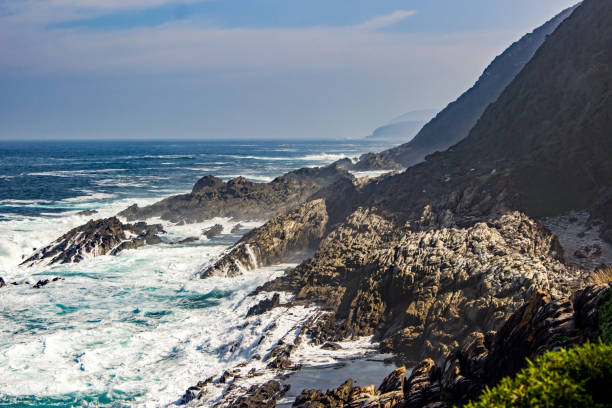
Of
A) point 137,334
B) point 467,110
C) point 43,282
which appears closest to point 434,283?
point 137,334

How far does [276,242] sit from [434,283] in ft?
57.6

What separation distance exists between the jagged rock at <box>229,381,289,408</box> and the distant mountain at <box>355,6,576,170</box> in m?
84.0

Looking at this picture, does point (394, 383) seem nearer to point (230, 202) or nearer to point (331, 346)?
point (331, 346)

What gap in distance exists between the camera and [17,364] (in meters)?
18.5

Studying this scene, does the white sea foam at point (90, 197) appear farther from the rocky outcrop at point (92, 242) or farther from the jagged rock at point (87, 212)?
the rocky outcrop at point (92, 242)

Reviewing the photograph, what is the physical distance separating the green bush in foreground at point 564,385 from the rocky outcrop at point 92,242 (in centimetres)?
3586

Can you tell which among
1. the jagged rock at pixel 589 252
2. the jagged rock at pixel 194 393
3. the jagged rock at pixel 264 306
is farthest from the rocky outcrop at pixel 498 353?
the jagged rock at pixel 589 252

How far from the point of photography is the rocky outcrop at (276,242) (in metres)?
31.3

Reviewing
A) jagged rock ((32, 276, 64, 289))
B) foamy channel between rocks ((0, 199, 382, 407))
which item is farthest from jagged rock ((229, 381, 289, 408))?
jagged rock ((32, 276, 64, 289))

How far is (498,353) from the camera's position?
32.8ft

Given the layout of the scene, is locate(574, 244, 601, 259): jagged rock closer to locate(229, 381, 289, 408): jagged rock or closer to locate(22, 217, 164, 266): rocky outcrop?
locate(229, 381, 289, 408): jagged rock

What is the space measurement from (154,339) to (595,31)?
42.5 m

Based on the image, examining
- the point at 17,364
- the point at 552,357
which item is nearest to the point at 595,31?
the point at 552,357

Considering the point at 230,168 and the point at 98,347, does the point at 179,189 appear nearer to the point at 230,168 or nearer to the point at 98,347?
the point at 230,168
